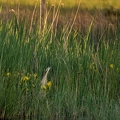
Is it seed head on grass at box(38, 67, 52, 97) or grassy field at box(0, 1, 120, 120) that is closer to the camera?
grassy field at box(0, 1, 120, 120)

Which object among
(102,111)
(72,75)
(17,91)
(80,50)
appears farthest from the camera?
(80,50)

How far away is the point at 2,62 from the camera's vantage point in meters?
5.98

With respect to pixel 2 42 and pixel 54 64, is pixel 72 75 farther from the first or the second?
pixel 2 42

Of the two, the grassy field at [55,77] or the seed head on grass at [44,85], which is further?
the seed head on grass at [44,85]

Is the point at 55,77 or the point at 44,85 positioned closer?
the point at 44,85

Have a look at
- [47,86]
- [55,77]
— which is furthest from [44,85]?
[55,77]

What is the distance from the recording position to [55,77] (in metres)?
6.30

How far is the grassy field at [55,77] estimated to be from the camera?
5.76m

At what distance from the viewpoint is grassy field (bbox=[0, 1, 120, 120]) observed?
576 centimetres

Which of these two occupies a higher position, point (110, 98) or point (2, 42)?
point (2, 42)

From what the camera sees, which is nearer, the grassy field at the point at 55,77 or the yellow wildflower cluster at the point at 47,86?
the grassy field at the point at 55,77

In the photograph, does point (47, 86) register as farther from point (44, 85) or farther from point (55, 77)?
point (55, 77)

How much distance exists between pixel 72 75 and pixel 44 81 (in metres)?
0.36

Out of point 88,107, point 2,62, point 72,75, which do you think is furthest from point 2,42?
point 88,107
